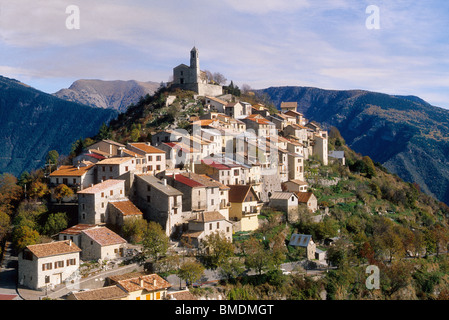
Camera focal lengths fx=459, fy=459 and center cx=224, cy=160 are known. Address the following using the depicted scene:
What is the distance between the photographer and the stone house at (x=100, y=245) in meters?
36.6

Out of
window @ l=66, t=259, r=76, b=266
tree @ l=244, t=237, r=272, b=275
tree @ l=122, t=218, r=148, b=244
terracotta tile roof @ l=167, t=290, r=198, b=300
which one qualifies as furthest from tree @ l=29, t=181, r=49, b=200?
tree @ l=244, t=237, r=272, b=275

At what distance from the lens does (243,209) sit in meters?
48.5

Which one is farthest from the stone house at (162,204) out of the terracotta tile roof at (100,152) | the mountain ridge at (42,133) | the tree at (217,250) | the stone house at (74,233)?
the mountain ridge at (42,133)

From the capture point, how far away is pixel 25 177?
5212cm

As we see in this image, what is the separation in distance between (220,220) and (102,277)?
42.7 feet

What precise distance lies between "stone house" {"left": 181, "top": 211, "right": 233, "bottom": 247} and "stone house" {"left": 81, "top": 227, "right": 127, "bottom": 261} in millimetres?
6074

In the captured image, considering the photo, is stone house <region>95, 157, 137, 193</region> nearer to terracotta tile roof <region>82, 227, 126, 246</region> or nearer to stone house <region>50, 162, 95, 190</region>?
stone house <region>50, 162, 95, 190</region>

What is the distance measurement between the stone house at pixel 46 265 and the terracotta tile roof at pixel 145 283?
5003 mm

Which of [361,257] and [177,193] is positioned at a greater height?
[177,193]

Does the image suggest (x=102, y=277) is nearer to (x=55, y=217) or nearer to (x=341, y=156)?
(x=55, y=217)

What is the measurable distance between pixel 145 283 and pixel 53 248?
787 cm

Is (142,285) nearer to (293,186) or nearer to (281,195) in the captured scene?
(281,195)
